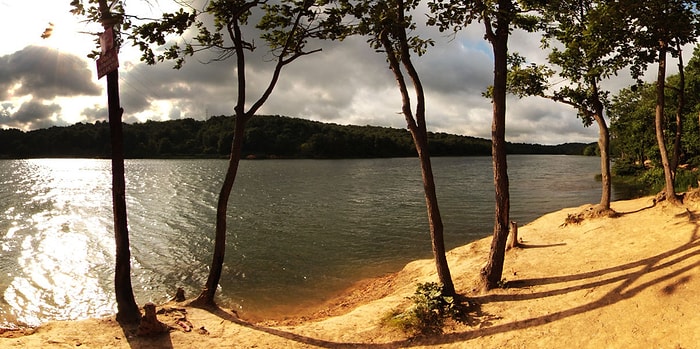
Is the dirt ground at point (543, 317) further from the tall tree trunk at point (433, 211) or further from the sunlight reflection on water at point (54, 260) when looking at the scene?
the sunlight reflection on water at point (54, 260)

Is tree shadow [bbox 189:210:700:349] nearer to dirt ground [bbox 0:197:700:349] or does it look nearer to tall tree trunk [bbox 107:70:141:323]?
dirt ground [bbox 0:197:700:349]

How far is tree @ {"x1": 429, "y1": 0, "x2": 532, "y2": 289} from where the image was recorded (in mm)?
10430

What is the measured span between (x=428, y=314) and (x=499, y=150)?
4685mm

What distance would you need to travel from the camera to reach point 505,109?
434 inches

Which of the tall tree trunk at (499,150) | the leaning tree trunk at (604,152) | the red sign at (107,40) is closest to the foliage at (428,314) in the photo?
the tall tree trunk at (499,150)

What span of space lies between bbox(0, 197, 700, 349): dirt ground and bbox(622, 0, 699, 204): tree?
5.88 m

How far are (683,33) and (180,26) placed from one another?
16837mm

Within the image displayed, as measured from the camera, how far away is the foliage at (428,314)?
9758 mm

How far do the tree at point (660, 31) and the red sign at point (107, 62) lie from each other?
46.1 feet

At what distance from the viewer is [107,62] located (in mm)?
8977

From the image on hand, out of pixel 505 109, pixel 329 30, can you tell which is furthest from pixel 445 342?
→ pixel 329 30

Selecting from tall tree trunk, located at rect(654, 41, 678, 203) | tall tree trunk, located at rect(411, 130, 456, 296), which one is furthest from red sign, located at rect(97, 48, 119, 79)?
tall tree trunk, located at rect(654, 41, 678, 203)

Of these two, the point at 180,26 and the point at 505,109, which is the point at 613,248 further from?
the point at 180,26

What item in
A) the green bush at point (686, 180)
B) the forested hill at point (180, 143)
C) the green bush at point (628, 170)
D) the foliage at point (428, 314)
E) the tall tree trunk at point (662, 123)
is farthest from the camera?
the forested hill at point (180, 143)
